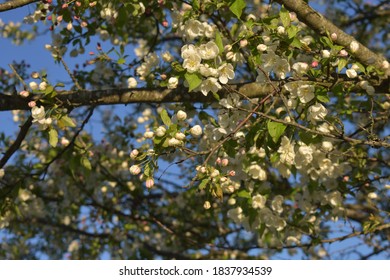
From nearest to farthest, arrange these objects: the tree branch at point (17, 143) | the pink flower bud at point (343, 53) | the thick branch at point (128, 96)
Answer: the pink flower bud at point (343, 53)
the thick branch at point (128, 96)
the tree branch at point (17, 143)

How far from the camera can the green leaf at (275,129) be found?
2.57 m

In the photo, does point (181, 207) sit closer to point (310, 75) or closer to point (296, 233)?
point (296, 233)

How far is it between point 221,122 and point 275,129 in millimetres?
477

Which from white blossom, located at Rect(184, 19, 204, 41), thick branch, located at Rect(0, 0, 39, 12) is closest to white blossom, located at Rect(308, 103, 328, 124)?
white blossom, located at Rect(184, 19, 204, 41)

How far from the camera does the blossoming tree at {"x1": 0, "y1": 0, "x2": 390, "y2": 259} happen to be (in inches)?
103

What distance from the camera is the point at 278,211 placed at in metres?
3.66

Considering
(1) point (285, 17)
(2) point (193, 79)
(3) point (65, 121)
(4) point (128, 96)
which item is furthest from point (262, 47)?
(3) point (65, 121)

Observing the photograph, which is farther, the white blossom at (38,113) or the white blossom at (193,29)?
the white blossom at (193,29)

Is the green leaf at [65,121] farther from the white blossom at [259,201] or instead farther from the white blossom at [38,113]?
the white blossom at [259,201]

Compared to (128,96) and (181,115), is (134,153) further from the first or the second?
(128,96)

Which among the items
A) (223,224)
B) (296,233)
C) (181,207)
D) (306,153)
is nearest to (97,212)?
(181,207)

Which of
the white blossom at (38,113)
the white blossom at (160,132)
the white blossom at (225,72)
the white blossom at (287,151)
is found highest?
the white blossom at (38,113)

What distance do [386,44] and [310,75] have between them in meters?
4.72

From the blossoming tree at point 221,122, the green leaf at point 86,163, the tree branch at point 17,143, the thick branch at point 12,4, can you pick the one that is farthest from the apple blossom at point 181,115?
the green leaf at point 86,163
